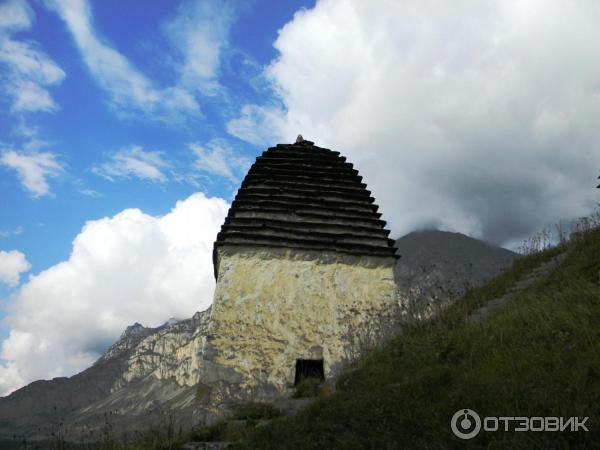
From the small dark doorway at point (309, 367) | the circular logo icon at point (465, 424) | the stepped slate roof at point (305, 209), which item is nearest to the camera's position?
the circular logo icon at point (465, 424)

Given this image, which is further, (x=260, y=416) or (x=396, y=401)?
(x=260, y=416)

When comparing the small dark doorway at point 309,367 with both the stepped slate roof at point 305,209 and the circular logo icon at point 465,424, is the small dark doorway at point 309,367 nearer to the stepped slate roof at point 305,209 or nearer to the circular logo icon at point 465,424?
the stepped slate roof at point 305,209

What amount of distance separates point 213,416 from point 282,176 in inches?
272

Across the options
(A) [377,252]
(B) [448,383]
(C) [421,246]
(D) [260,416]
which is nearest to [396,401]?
(B) [448,383]

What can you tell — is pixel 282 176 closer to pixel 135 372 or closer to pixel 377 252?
pixel 377 252

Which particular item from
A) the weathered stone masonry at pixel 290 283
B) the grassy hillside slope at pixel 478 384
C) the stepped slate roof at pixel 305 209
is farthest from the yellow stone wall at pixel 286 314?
the grassy hillside slope at pixel 478 384

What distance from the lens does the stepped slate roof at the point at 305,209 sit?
1309cm

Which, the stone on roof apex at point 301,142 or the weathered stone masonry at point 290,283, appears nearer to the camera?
the weathered stone masonry at point 290,283

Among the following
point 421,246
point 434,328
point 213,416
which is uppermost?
point 421,246

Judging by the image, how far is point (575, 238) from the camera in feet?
41.0

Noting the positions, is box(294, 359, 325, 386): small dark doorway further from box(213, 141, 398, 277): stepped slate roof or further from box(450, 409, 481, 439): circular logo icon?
box(450, 409, 481, 439): circular logo icon

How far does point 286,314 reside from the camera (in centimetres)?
1214

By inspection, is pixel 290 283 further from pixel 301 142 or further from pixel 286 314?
pixel 301 142

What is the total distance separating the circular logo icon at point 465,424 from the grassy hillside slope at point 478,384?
0.07 metres
